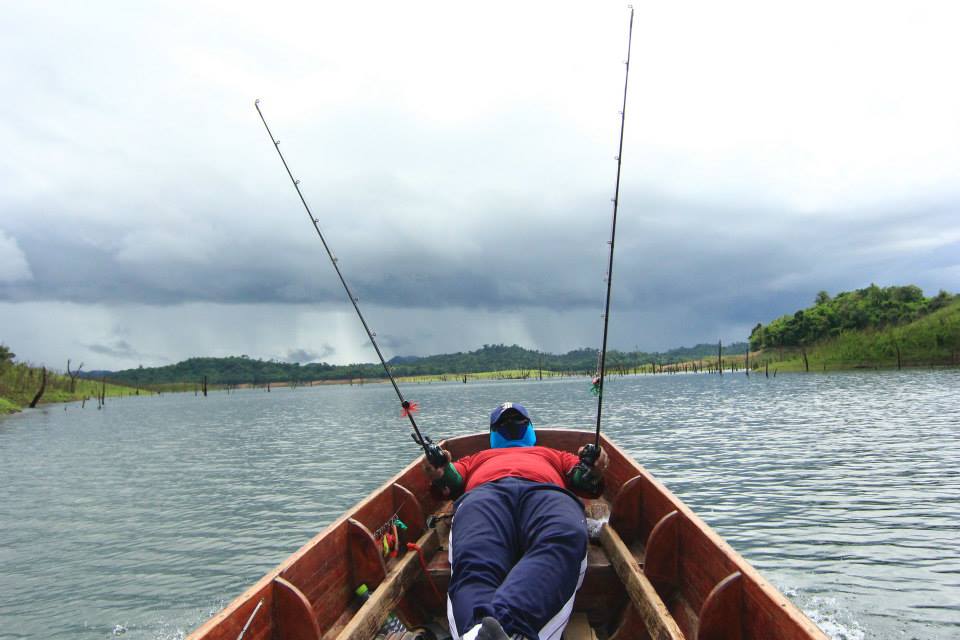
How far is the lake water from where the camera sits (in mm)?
8438

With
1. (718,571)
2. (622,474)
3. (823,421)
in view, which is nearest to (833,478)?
(622,474)

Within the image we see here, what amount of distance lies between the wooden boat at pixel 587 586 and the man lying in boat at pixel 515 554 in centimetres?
98

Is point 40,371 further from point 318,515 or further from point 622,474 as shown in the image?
point 622,474

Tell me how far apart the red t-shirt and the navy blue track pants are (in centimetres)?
25

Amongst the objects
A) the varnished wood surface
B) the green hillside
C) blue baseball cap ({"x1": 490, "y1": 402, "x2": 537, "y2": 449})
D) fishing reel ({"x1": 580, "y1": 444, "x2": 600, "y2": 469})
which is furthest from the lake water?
the green hillside

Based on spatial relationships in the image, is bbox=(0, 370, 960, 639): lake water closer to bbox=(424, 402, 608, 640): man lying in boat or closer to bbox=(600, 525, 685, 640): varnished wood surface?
bbox=(600, 525, 685, 640): varnished wood surface

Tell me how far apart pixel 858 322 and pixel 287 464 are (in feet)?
446

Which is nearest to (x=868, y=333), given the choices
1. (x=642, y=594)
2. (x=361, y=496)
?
(x=361, y=496)

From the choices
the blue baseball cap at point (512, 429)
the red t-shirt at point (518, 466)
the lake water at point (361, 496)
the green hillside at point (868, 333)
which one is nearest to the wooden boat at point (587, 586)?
the red t-shirt at point (518, 466)

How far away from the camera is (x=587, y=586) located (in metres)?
5.45

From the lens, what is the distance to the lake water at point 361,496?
8.44 metres

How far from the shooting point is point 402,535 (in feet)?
20.8

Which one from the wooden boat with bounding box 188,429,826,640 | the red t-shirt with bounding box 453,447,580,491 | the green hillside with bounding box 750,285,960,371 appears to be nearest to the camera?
the wooden boat with bounding box 188,429,826,640

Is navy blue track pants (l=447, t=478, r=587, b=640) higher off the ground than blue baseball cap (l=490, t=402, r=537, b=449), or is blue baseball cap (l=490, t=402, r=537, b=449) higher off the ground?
blue baseball cap (l=490, t=402, r=537, b=449)
